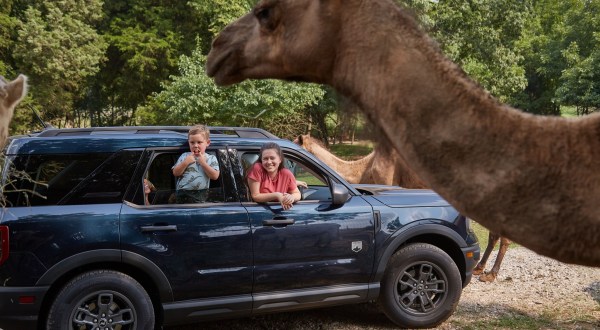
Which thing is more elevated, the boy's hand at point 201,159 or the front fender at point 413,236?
the boy's hand at point 201,159


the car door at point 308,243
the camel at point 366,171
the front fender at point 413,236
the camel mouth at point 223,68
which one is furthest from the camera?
the camel at point 366,171

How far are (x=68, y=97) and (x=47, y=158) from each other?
22.3 metres

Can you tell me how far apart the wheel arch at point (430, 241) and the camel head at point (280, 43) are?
358 cm

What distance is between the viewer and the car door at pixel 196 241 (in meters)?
5.11

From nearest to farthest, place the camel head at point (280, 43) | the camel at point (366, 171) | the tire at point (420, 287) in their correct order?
the camel head at point (280, 43), the tire at point (420, 287), the camel at point (366, 171)

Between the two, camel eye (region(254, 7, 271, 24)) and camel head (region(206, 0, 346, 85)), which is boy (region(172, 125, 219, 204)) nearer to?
camel head (region(206, 0, 346, 85))

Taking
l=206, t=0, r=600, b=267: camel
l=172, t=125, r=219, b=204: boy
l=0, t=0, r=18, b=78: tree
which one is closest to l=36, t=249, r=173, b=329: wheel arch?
l=172, t=125, r=219, b=204: boy

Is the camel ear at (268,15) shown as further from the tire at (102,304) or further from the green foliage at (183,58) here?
the green foliage at (183,58)

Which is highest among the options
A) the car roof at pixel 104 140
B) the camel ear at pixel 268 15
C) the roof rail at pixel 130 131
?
the camel ear at pixel 268 15

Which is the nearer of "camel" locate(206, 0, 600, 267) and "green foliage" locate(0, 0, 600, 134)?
"camel" locate(206, 0, 600, 267)

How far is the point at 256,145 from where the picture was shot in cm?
598

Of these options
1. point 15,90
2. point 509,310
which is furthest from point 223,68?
point 509,310

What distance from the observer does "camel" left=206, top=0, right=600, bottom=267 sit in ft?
7.21

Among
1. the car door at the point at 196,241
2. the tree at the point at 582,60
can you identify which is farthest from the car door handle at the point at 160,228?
the tree at the point at 582,60
